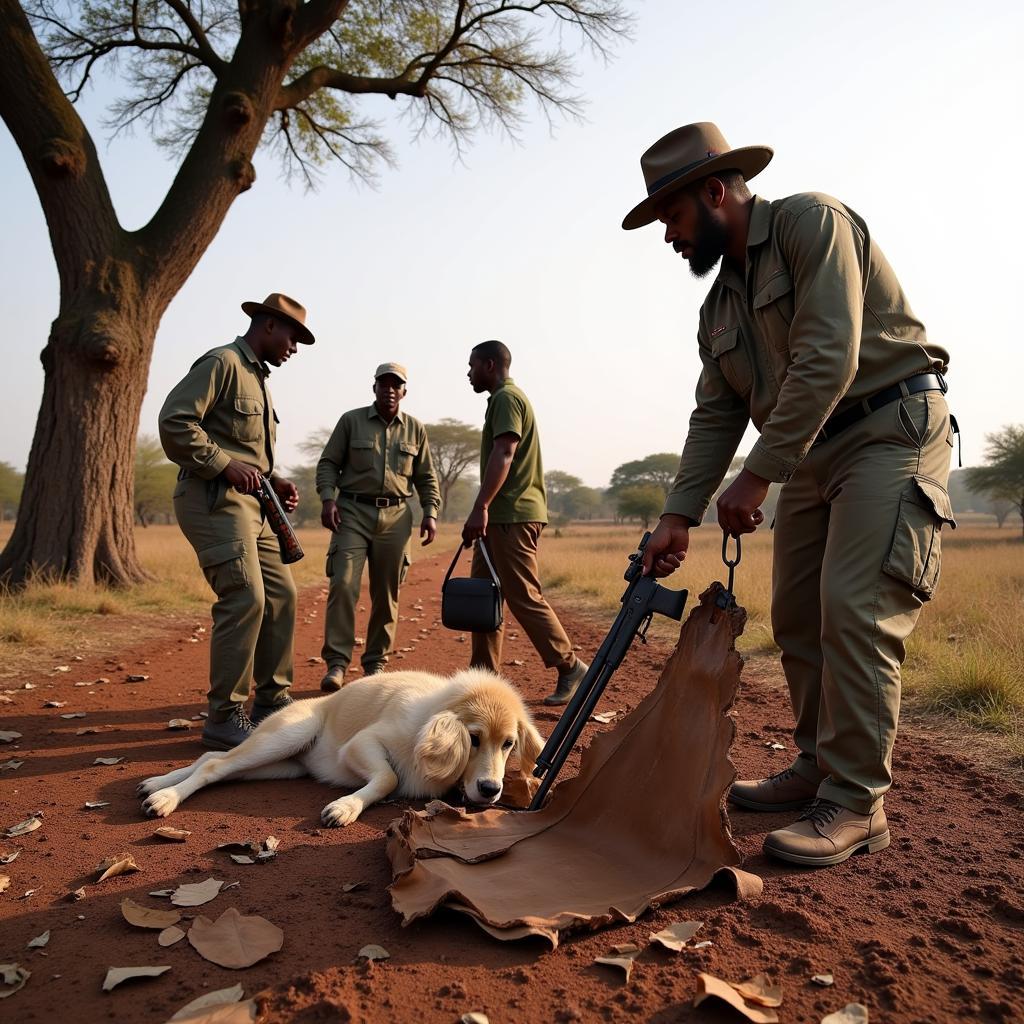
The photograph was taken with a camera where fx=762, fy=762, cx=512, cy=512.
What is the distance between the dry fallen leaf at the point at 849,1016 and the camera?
6.26 feet

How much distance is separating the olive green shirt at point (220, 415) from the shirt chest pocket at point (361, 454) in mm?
1414

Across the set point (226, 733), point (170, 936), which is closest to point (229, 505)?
point (226, 733)

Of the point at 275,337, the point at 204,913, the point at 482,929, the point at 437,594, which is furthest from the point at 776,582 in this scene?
the point at 437,594

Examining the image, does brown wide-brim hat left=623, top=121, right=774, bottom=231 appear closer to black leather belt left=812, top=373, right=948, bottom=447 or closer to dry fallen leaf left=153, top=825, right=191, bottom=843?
black leather belt left=812, top=373, right=948, bottom=447

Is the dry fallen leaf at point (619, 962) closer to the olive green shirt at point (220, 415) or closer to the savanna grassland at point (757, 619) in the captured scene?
the savanna grassland at point (757, 619)

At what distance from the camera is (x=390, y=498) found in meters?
6.71

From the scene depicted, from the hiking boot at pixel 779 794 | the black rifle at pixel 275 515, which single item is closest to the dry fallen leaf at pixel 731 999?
the hiking boot at pixel 779 794

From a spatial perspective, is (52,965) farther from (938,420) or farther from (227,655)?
(938,420)

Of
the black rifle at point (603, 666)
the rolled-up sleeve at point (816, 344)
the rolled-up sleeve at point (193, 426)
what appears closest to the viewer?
the rolled-up sleeve at point (816, 344)

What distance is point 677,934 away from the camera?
2322mm

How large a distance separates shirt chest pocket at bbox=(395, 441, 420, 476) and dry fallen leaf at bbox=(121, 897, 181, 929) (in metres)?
4.53

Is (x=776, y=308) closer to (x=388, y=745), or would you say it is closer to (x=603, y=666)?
(x=603, y=666)

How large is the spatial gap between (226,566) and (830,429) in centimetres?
343

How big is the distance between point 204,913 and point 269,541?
2835 mm
